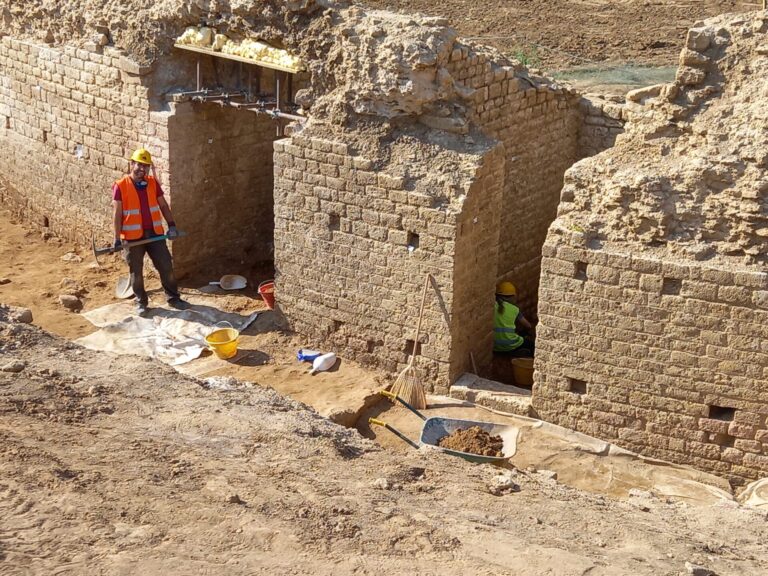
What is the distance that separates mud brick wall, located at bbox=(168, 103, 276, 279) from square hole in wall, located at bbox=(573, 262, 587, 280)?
4849mm

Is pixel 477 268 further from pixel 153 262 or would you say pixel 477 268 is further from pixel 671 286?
pixel 153 262

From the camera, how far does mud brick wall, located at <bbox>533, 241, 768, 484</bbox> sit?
8039 millimetres

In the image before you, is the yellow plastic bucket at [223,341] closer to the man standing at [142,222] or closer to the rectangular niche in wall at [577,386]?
the man standing at [142,222]

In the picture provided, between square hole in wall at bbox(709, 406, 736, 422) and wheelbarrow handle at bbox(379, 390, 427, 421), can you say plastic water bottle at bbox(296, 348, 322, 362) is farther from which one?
square hole in wall at bbox(709, 406, 736, 422)

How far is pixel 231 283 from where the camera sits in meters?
12.0

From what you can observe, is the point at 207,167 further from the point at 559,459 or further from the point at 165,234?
the point at 559,459

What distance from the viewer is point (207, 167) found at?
11914 millimetres

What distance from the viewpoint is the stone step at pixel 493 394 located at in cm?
913

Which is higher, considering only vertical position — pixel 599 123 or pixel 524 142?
pixel 599 123

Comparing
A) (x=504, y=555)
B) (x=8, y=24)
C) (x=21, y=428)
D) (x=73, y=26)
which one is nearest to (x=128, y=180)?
(x=73, y=26)

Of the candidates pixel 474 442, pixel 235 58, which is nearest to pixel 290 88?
pixel 235 58

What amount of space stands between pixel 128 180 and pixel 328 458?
15.4 ft

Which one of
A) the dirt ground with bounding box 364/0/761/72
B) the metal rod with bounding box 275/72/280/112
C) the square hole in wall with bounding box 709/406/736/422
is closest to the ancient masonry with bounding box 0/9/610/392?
the metal rod with bounding box 275/72/280/112

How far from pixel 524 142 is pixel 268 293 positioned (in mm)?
2974
